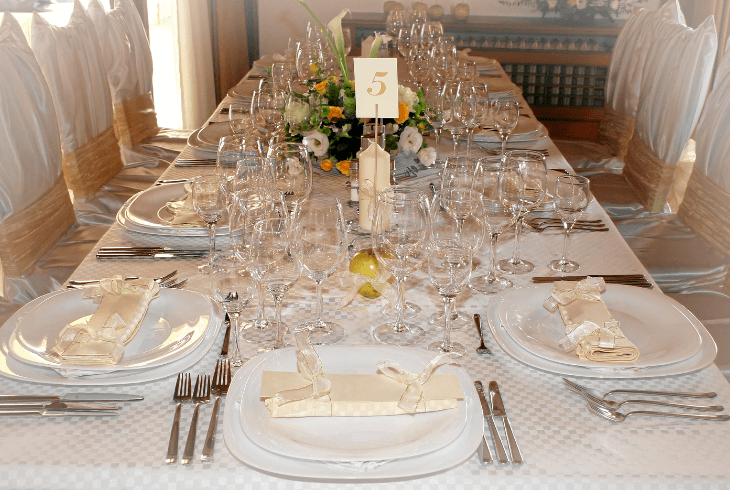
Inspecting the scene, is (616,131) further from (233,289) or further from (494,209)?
(233,289)

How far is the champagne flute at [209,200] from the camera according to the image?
4.61 feet

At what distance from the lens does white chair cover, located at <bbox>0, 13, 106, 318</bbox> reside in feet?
6.56

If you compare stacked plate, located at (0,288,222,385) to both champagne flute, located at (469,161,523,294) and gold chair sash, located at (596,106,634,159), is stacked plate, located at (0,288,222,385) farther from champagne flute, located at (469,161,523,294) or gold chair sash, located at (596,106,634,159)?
gold chair sash, located at (596,106,634,159)

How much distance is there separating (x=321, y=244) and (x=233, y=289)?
16cm

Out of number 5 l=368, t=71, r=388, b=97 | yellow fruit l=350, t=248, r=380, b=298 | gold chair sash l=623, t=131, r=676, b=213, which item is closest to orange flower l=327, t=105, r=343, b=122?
number 5 l=368, t=71, r=388, b=97

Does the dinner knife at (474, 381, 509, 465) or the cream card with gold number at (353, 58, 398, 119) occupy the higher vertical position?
the cream card with gold number at (353, 58, 398, 119)

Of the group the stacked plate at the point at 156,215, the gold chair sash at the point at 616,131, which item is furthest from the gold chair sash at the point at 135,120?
the gold chair sash at the point at 616,131

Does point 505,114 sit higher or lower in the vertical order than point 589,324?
higher

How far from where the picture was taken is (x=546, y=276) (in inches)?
54.8

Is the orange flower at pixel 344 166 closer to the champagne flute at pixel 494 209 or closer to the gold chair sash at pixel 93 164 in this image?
the champagne flute at pixel 494 209

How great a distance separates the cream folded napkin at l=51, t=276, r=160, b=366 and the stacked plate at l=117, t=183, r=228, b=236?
0.33 m

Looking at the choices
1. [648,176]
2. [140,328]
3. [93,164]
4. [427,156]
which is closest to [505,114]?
[427,156]

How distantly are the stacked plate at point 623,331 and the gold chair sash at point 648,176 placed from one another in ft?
4.72

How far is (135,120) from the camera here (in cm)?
325
